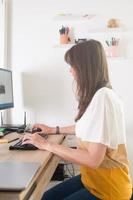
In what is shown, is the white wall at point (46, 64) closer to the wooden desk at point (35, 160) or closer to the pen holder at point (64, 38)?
the pen holder at point (64, 38)

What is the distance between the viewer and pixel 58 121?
2404mm

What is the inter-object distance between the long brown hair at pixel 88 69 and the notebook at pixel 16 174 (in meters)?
0.40

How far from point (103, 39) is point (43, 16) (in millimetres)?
545

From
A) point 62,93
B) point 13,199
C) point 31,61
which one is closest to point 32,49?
point 31,61

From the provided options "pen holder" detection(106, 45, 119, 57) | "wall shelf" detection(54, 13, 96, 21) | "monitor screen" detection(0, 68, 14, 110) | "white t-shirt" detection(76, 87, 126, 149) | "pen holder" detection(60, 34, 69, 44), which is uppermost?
"wall shelf" detection(54, 13, 96, 21)

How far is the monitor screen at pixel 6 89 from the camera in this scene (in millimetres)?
2100

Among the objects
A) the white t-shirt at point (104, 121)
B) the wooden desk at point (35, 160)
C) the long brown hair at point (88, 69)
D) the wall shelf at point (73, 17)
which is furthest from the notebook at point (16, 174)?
the wall shelf at point (73, 17)

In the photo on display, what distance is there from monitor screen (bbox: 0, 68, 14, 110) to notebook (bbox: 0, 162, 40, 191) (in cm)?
98

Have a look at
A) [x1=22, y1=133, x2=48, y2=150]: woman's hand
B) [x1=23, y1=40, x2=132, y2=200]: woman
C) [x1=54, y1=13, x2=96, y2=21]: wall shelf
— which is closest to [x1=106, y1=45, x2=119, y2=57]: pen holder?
[x1=54, y1=13, x2=96, y2=21]: wall shelf

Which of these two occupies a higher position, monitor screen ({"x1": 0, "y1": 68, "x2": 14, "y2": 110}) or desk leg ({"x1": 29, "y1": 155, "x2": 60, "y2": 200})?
monitor screen ({"x1": 0, "y1": 68, "x2": 14, "y2": 110})

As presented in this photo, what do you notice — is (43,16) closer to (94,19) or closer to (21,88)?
(94,19)

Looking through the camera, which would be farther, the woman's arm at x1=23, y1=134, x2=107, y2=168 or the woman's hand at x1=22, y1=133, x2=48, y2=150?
the woman's hand at x1=22, y1=133, x2=48, y2=150

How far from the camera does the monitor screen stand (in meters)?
2.10

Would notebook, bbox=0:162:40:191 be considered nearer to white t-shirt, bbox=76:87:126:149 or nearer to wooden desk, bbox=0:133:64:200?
wooden desk, bbox=0:133:64:200
